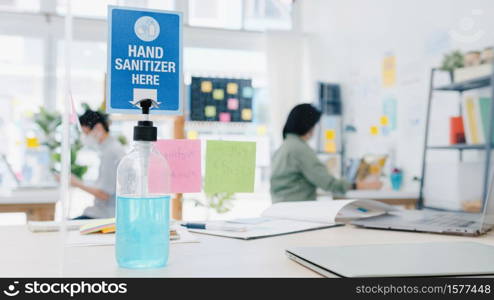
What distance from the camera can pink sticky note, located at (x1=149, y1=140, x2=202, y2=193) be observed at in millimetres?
925

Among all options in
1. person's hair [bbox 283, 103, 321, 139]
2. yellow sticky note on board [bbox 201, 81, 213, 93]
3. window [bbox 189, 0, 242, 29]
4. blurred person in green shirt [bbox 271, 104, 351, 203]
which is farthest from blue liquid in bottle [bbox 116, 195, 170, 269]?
person's hair [bbox 283, 103, 321, 139]

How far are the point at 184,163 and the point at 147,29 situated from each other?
28 cm

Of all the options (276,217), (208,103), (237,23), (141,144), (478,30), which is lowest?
(276,217)

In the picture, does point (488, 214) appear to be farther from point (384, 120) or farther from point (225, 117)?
point (384, 120)

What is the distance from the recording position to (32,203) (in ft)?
8.46

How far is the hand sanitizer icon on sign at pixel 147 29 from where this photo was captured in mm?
790

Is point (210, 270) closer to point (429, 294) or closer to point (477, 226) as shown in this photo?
point (429, 294)

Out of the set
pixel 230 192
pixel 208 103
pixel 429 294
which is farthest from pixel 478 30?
pixel 429 294

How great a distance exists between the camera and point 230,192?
1.04 meters

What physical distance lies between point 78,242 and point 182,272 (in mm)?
312

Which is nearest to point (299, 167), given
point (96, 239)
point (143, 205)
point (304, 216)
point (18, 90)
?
point (304, 216)

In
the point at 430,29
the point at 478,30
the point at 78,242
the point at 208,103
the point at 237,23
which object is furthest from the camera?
the point at 430,29

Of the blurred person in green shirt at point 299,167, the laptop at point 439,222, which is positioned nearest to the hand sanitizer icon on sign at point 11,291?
the laptop at point 439,222

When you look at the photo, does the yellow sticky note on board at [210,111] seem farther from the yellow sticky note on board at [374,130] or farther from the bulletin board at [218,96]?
the yellow sticky note on board at [374,130]
